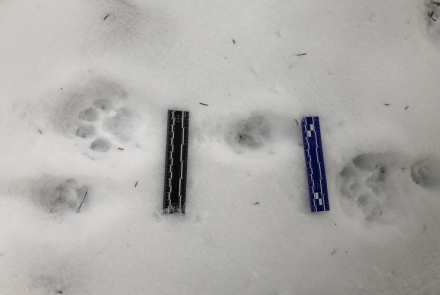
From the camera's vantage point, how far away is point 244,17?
2.72 metres

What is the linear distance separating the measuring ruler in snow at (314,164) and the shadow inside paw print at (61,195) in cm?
186

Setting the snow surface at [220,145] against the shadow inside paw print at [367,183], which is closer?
the snow surface at [220,145]

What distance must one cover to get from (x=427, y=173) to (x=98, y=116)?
114 inches

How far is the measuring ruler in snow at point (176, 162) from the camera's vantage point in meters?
2.54

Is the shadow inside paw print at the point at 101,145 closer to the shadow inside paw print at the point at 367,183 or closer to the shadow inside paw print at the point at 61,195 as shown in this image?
the shadow inside paw print at the point at 61,195

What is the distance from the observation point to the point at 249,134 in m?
2.69

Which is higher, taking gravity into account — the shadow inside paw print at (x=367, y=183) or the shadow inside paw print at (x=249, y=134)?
the shadow inside paw print at (x=249, y=134)

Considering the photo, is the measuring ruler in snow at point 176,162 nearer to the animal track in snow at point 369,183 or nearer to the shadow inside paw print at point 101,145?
the shadow inside paw print at point 101,145

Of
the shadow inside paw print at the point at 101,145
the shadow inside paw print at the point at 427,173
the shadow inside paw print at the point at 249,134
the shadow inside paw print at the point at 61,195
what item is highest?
the shadow inside paw print at the point at 249,134

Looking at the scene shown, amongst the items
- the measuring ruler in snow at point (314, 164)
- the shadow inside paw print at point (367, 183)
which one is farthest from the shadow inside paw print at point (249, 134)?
the shadow inside paw print at point (367, 183)

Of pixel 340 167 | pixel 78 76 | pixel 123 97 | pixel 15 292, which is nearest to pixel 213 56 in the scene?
pixel 123 97

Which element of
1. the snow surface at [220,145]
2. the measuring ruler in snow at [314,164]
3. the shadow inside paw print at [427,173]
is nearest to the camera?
the snow surface at [220,145]

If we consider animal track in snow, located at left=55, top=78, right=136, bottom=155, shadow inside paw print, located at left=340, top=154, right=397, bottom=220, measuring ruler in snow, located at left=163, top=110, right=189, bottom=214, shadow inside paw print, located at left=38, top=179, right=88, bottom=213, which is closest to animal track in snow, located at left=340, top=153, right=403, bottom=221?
shadow inside paw print, located at left=340, top=154, right=397, bottom=220

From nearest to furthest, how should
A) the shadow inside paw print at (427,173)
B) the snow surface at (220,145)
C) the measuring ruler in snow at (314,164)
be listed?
the snow surface at (220,145), the measuring ruler in snow at (314,164), the shadow inside paw print at (427,173)
